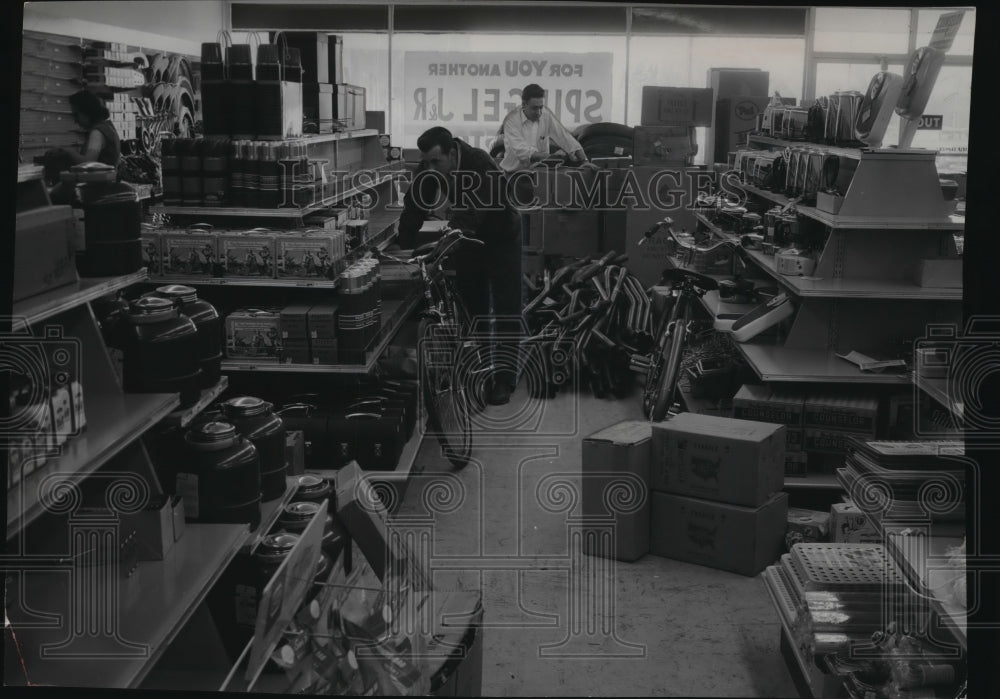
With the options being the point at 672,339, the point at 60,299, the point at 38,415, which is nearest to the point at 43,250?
the point at 60,299

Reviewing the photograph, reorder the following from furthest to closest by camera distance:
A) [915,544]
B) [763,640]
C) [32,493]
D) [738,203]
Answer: [738,203] → [763,640] → [915,544] → [32,493]

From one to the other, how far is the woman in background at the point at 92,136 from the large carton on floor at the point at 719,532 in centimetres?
375

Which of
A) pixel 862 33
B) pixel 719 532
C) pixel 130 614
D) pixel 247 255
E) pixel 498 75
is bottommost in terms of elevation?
pixel 719 532

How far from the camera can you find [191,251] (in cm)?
425

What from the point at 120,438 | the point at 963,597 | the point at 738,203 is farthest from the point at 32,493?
the point at 738,203

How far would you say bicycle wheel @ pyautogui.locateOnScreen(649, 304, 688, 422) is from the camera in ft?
16.8

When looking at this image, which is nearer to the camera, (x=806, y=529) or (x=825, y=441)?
(x=806, y=529)

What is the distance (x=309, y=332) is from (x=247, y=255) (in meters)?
0.42

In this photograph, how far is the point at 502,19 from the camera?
9633 mm

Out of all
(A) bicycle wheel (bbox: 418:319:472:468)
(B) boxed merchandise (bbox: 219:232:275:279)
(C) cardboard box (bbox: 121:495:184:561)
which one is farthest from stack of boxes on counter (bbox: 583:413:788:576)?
(C) cardboard box (bbox: 121:495:184:561)

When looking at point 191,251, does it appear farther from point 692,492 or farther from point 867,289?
point 867,289

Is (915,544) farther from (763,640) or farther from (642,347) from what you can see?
(642,347)

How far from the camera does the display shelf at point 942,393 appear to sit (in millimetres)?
2624

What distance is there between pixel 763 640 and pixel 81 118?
16.2 ft
